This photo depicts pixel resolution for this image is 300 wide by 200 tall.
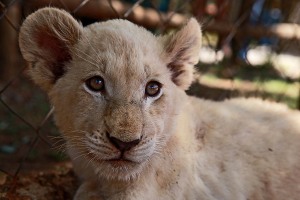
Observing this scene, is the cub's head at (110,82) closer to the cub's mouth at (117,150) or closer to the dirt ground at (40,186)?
the cub's mouth at (117,150)

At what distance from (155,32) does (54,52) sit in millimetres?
1815

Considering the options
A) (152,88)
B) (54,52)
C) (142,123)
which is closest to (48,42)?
(54,52)

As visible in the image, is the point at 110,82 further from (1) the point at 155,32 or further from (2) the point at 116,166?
(1) the point at 155,32

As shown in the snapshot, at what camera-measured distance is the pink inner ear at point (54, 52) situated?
2.75 m

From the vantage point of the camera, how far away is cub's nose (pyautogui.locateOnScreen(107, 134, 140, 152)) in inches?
93.0

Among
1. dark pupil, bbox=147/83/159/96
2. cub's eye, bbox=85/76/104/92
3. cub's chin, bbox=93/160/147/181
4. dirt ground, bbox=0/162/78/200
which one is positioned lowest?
dirt ground, bbox=0/162/78/200

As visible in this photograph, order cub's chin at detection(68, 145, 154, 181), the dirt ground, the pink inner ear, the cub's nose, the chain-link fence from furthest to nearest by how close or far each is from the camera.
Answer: the chain-link fence, the dirt ground, the pink inner ear, cub's chin at detection(68, 145, 154, 181), the cub's nose

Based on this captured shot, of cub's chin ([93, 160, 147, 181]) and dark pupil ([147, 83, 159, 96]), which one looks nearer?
cub's chin ([93, 160, 147, 181])

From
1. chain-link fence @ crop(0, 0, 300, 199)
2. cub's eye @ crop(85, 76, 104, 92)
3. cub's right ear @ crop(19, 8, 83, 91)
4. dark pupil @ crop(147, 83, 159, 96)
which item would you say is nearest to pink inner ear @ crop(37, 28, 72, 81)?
cub's right ear @ crop(19, 8, 83, 91)

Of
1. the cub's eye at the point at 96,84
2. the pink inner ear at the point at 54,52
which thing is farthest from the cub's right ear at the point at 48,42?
the cub's eye at the point at 96,84

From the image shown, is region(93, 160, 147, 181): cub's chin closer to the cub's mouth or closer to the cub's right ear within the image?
the cub's mouth

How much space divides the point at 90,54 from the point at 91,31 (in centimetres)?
17

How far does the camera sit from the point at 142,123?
247 centimetres

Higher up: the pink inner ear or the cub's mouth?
the pink inner ear
